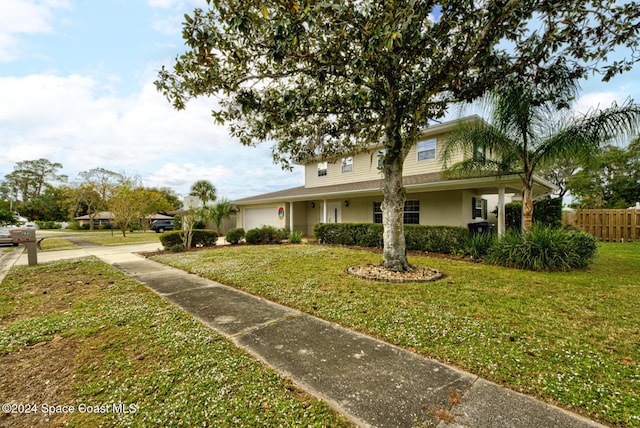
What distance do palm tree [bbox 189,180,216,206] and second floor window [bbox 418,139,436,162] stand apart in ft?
73.2

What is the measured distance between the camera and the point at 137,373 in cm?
253

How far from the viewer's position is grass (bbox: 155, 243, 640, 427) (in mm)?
2336

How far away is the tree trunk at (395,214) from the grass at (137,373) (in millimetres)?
4666

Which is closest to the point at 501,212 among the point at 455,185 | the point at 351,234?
the point at 455,185

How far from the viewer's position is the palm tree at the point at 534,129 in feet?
21.8

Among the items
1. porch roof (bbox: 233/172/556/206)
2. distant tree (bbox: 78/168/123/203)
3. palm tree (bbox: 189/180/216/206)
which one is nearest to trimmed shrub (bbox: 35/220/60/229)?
distant tree (bbox: 78/168/123/203)

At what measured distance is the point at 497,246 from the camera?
8.08 m

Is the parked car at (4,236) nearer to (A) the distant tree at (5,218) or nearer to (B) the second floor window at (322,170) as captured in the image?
(A) the distant tree at (5,218)

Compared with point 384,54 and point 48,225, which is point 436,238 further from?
point 48,225

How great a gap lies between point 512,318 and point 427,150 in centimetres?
1060

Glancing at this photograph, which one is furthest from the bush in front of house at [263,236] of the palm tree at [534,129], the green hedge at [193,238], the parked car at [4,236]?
the parked car at [4,236]

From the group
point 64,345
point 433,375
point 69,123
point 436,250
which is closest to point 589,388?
point 433,375

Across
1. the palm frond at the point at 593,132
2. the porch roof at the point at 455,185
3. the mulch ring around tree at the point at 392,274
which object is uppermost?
the palm frond at the point at 593,132

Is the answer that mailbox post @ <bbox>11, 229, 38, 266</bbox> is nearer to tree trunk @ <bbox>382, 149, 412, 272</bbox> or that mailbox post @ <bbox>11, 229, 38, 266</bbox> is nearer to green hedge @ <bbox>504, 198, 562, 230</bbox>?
tree trunk @ <bbox>382, 149, 412, 272</bbox>
